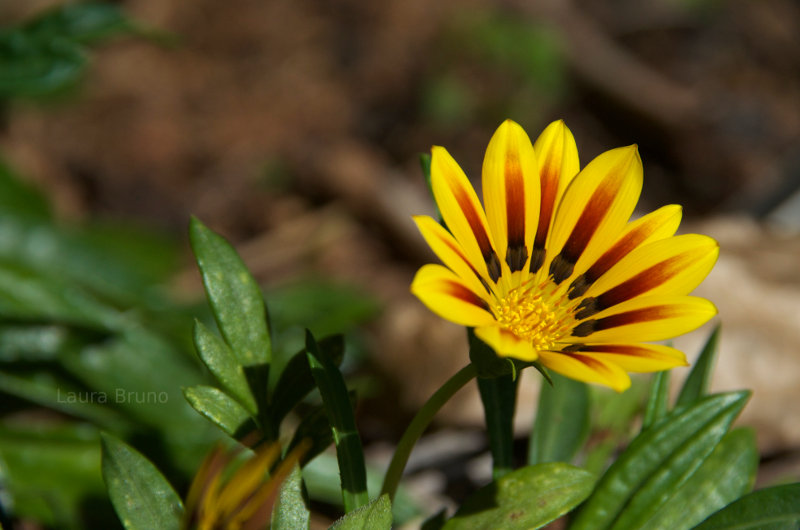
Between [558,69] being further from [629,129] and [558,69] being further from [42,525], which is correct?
[42,525]

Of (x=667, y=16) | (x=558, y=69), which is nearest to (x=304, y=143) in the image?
(x=558, y=69)

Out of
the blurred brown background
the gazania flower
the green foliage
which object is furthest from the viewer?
the blurred brown background

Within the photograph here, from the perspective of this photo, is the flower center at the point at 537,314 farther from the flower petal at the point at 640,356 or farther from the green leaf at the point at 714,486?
the green leaf at the point at 714,486

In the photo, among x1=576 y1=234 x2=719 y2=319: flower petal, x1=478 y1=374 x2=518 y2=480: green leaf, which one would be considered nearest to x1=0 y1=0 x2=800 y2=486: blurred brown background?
x1=478 y1=374 x2=518 y2=480: green leaf

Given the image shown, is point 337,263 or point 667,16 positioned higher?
point 667,16

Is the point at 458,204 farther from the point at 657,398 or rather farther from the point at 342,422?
the point at 657,398

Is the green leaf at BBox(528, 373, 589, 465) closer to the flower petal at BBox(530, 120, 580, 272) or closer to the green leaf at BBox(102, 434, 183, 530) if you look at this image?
the flower petal at BBox(530, 120, 580, 272)
